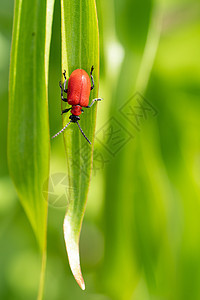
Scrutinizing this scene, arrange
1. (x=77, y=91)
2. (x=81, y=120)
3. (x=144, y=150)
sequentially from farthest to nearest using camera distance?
(x=144, y=150), (x=77, y=91), (x=81, y=120)

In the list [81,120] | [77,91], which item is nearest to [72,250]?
[81,120]

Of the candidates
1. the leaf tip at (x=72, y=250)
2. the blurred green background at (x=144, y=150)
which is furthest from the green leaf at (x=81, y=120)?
the blurred green background at (x=144, y=150)

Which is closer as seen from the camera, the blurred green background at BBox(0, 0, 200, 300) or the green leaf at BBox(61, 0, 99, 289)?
the green leaf at BBox(61, 0, 99, 289)

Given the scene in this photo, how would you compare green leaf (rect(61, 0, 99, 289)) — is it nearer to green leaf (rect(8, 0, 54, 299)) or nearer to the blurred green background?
green leaf (rect(8, 0, 54, 299))

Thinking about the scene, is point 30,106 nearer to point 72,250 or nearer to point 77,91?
point 77,91

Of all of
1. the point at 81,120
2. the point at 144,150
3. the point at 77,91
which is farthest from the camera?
the point at 144,150

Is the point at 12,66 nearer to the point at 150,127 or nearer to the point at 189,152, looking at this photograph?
the point at 150,127

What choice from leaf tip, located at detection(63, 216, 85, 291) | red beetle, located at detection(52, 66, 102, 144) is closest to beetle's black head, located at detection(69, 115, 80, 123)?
red beetle, located at detection(52, 66, 102, 144)

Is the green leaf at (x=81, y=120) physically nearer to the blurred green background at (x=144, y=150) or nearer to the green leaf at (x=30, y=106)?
the green leaf at (x=30, y=106)
